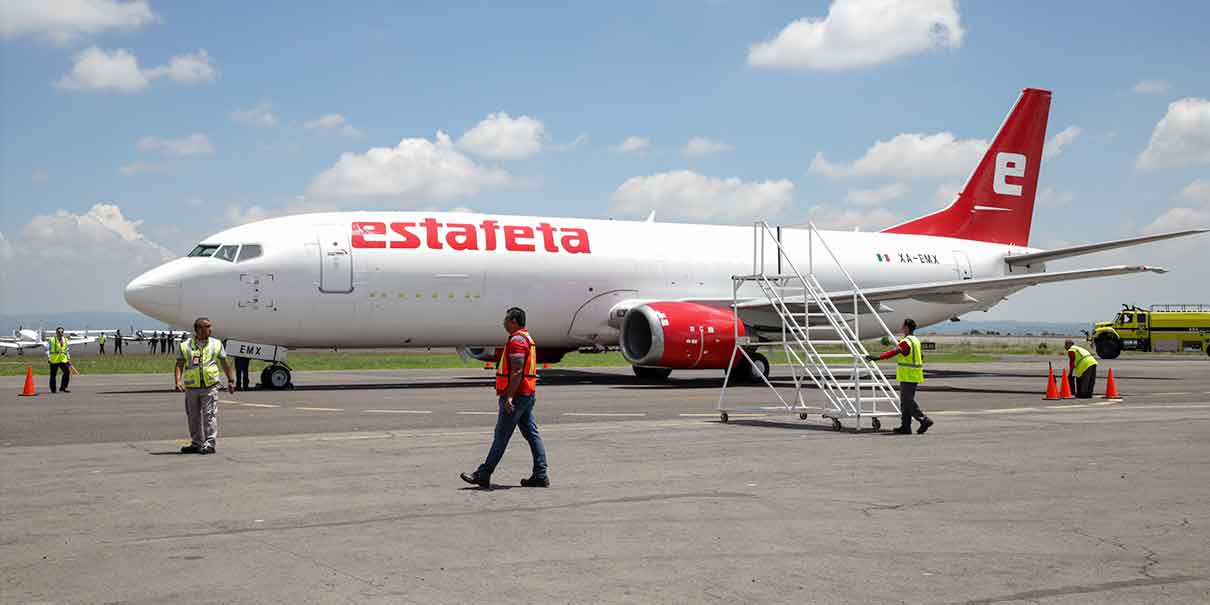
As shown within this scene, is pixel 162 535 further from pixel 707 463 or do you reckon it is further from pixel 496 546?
pixel 707 463

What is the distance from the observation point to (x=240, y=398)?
846 inches

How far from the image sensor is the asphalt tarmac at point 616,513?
6012 millimetres

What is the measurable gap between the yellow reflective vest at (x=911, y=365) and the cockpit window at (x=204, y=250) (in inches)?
592

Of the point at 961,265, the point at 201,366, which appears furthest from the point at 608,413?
the point at 961,265

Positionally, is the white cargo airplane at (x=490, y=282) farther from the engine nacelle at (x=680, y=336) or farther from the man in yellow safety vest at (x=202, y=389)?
the man in yellow safety vest at (x=202, y=389)

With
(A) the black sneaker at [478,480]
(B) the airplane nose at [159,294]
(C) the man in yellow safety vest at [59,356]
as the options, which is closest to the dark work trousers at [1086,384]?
(A) the black sneaker at [478,480]

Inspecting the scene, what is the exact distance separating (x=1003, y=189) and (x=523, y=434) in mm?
28329

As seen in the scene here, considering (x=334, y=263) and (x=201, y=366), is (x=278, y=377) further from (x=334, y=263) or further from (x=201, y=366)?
(x=201, y=366)

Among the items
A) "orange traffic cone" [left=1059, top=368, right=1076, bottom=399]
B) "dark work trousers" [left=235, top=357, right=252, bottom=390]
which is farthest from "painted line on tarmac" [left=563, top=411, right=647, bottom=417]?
"dark work trousers" [left=235, top=357, right=252, bottom=390]

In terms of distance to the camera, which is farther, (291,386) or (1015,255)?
(1015,255)

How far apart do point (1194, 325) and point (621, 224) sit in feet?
131

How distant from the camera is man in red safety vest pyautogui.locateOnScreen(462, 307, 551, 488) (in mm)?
9750

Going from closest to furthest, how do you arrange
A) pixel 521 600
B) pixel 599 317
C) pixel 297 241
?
pixel 521 600 → pixel 297 241 → pixel 599 317

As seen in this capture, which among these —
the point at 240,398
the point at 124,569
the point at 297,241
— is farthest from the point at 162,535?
the point at 297,241
